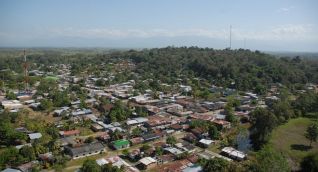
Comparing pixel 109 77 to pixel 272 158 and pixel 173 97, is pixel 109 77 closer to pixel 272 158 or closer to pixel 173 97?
pixel 173 97

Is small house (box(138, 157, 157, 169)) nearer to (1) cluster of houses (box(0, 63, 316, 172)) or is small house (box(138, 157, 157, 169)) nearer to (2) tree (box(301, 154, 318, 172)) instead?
(1) cluster of houses (box(0, 63, 316, 172))

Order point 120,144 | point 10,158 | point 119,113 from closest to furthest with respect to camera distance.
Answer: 1. point 10,158
2. point 120,144
3. point 119,113

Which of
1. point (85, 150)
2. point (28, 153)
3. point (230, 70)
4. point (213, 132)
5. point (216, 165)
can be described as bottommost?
point (85, 150)

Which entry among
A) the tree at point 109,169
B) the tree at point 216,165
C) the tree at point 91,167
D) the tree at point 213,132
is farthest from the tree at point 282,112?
the tree at point 91,167

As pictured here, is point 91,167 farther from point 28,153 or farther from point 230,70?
point 230,70

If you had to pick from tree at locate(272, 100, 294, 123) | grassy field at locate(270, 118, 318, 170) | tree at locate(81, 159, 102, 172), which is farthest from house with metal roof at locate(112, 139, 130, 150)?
tree at locate(272, 100, 294, 123)

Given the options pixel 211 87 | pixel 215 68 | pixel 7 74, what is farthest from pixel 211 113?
pixel 7 74

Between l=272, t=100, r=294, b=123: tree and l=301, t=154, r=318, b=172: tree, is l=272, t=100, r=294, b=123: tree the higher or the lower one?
the higher one

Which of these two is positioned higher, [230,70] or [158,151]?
[230,70]

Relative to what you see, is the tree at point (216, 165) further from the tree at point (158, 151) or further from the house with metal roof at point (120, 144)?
the house with metal roof at point (120, 144)

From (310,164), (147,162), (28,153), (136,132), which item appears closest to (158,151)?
(147,162)
